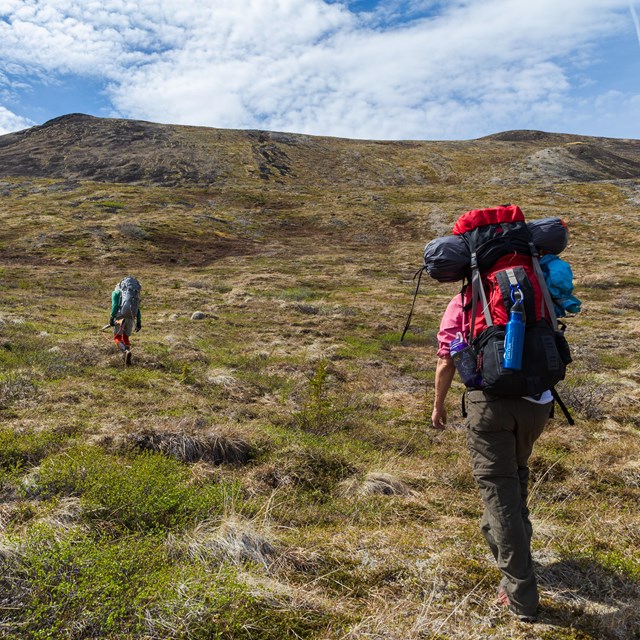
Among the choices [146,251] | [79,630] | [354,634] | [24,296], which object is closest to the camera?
[79,630]

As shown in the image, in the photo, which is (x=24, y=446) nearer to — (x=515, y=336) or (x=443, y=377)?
(x=443, y=377)

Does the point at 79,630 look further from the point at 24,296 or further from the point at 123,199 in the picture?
the point at 123,199

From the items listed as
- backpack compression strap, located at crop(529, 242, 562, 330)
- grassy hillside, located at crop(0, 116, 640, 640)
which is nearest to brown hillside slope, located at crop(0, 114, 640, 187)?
grassy hillside, located at crop(0, 116, 640, 640)

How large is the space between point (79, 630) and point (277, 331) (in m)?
13.8

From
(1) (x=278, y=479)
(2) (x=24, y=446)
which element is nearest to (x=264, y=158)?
(2) (x=24, y=446)

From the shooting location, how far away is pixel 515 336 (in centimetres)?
271

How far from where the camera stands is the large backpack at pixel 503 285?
273 cm

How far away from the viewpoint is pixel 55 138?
Result: 9231 cm

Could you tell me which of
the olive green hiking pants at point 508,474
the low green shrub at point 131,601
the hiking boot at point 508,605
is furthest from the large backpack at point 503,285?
the low green shrub at point 131,601

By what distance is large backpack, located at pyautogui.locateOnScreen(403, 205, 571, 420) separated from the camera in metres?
2.73

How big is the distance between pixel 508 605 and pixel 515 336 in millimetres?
1789

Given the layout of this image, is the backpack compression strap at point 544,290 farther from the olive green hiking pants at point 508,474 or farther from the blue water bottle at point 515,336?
the olive green hiking pants at point 508,474

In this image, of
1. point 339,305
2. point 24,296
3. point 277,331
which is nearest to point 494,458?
point 277,331

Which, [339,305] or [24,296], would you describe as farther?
[339,305]
